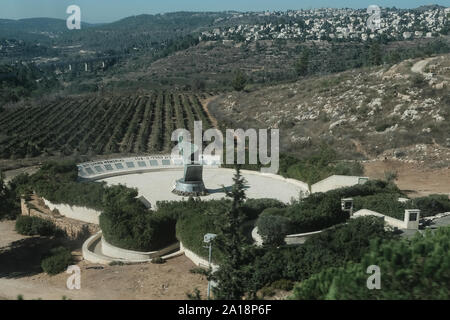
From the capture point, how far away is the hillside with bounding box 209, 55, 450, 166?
3847 centimetres

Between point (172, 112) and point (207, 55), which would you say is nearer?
point (172, 112)

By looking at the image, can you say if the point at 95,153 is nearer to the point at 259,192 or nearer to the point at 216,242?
the point at 259,192

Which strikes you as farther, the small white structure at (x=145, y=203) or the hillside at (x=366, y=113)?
the hillside at (x=366, y=113)

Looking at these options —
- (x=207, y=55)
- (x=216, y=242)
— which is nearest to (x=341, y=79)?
(x=216, y=242)

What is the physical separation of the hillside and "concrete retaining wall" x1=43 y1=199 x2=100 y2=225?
1982cm

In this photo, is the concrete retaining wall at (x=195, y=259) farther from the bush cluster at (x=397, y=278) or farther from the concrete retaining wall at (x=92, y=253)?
the bush cluster at (x=397, y=278)

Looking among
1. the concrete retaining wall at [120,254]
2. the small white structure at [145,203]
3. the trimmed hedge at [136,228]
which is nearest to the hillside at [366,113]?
the small white structure at [145,203]

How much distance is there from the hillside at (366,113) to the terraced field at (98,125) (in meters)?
7.06

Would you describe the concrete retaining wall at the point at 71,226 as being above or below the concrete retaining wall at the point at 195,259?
below

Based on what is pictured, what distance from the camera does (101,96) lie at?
79.4 meters

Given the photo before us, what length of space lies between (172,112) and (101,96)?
20180 mm

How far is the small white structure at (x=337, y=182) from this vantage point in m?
27.6

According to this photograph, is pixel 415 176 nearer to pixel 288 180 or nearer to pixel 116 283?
pixel 288 180

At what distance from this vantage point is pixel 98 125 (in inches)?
2169
